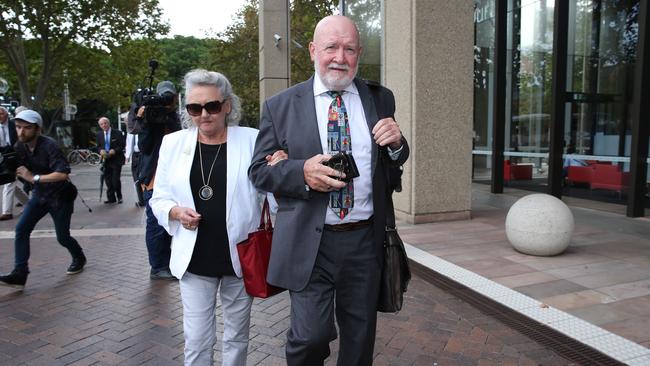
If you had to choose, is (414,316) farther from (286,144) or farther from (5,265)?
(5,265)

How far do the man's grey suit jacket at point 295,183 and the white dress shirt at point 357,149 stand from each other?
4 centimetres

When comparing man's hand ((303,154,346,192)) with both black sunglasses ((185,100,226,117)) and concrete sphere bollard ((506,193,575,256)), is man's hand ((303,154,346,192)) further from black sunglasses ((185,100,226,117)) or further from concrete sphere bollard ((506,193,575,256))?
concrete sphere bollard ((506,193,575,256))

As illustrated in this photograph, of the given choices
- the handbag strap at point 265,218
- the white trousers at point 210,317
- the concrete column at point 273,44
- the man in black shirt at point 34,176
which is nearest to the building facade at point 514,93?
the concrete column at point 273,44

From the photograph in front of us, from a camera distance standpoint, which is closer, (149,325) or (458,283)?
(149,325)

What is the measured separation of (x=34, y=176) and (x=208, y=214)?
3.20 m

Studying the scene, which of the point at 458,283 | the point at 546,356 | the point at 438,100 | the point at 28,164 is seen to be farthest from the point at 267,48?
the point at 546,356

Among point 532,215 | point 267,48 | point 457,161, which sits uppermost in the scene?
point 267,48

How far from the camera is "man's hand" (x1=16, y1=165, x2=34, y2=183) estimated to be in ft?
15.6

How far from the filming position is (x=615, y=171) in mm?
9305

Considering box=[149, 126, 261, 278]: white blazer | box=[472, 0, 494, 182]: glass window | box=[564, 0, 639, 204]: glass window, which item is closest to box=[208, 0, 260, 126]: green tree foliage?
box=[472, 0, 494, 182]: glass window

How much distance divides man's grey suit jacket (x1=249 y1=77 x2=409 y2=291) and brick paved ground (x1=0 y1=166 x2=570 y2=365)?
1353 mm

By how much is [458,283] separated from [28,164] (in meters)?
4.33

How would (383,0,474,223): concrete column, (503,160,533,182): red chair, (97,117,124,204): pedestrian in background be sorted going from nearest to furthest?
(383,0,474,223): concrete column < (97,117,124,204): pedestrian in background < (503,160,533,182): red chair

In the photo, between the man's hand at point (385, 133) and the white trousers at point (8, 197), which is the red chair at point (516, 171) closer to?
the white trousers at point (8, 197)
